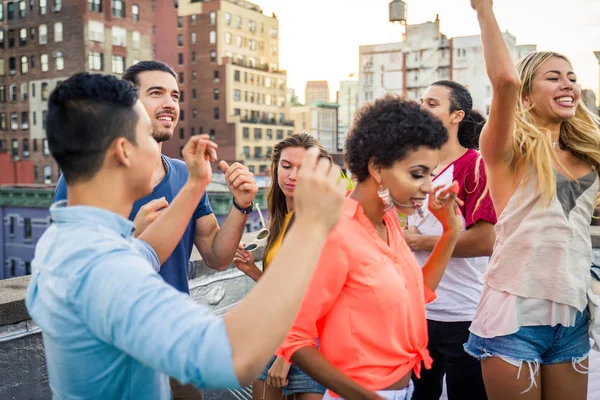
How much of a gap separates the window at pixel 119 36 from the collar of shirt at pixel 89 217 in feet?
154

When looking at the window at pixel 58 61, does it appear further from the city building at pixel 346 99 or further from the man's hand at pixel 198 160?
the city building at pixel 346 99

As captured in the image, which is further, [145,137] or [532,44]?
[532,44]

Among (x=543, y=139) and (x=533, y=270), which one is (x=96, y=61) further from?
(x=533, y=270)

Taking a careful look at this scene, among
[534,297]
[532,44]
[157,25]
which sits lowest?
[534,297]

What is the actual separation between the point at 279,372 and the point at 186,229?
0.85 meters

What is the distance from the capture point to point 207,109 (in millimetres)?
61969

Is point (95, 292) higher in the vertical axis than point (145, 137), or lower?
lower

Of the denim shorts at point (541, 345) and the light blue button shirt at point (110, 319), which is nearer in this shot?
the light blue button shirt at point (110, 319)

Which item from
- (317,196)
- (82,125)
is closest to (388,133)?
(317,196)

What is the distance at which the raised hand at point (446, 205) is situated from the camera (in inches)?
82.7

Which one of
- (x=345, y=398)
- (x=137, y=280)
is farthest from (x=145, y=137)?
(x=345, y=398)

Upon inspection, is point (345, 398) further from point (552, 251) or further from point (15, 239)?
point (15, 239)

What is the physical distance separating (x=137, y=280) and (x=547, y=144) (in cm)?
191

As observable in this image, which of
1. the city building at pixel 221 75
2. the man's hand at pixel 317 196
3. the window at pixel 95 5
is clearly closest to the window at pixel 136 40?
the window at pixel 95 5
